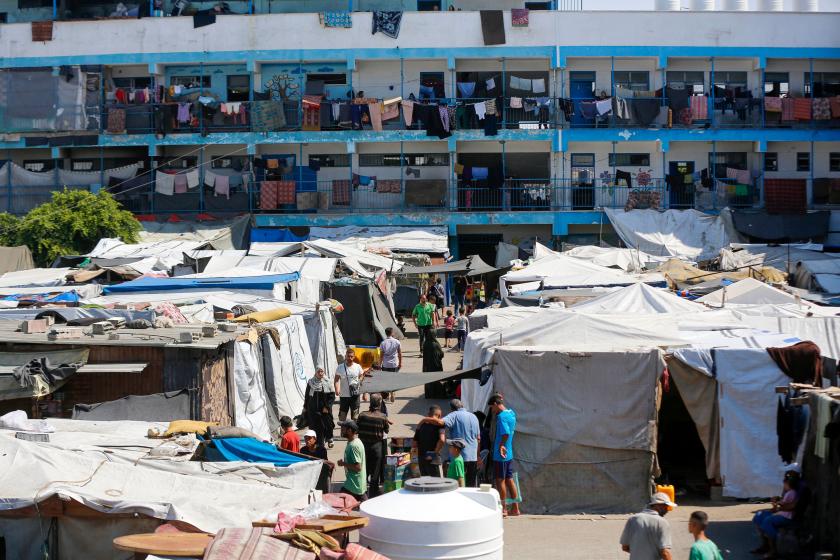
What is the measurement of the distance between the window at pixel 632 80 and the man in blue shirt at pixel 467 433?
95.8 feet

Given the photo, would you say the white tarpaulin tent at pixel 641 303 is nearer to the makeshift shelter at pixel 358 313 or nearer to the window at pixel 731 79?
the makeshift shelter at pixel 358 313

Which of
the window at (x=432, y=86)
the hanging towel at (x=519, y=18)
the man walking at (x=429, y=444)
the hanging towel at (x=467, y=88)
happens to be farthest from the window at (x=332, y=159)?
the man walking at (x=429, y=444)

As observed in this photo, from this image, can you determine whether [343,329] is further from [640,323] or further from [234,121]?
[234,121]

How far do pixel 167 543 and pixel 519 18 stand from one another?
32.9 metres

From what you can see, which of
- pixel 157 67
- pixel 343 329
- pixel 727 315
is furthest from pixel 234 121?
pixel 727 315

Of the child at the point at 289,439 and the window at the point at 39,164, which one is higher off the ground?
the window at the point at 39,164

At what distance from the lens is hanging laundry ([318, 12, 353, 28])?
1548 inches

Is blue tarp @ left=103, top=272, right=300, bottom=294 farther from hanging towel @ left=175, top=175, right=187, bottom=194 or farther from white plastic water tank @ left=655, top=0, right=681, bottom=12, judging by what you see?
white plastic water tank @ left=655, top=0, right=681, bottom=12

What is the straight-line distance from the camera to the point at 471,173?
130 ft

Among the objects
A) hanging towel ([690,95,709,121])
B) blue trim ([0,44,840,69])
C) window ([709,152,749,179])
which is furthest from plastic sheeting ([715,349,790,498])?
window ([709,152,749,179])

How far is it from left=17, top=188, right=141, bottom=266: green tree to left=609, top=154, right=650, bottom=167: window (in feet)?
55.6

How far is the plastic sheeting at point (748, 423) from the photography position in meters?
13.5

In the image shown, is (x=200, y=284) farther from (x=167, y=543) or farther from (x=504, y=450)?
(x=167, y=543)

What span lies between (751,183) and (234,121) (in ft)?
59.7
